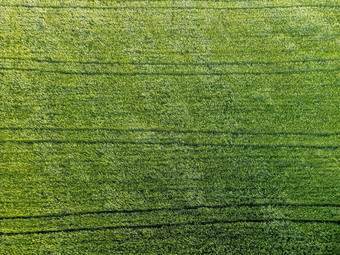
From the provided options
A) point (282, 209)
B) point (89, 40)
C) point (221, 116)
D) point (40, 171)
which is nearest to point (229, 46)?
point (221, 116)

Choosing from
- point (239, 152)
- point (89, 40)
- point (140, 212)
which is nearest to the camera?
point (140, 212)

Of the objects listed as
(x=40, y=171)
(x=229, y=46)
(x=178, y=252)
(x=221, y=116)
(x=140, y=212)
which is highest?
(x=229, y=46)

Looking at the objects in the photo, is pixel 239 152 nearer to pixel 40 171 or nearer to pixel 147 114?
pixel 147 114

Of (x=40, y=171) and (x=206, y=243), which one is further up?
(x=40, y=171)

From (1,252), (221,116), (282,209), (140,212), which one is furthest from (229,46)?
(1,252)

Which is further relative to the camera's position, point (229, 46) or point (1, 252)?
point (229, 46)

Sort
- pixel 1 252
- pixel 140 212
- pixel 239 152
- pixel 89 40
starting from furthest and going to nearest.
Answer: pixel 89 40 → pixel 239 152 → pixel 140 212 → pixel 1 252

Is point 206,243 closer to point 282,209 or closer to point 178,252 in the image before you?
point 178,252
